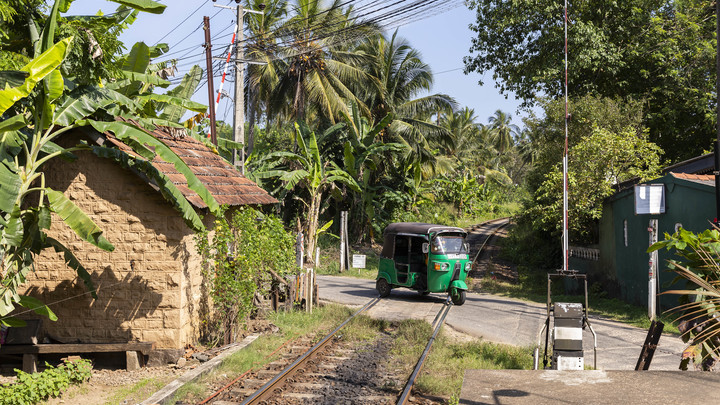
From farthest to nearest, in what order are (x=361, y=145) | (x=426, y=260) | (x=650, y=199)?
(x=361, y=145), (x=426, y=260), (x=650, y=199)

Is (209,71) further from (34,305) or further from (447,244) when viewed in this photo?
(34,305)

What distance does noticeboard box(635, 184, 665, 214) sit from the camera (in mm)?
16250

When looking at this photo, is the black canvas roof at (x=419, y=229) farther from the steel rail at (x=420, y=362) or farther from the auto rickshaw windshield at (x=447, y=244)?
the steel rail at (x=420, y=362)

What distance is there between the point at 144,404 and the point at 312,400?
223 cm

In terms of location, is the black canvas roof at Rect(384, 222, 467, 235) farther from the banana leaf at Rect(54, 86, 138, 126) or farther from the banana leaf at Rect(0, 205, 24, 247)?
the banana leaf at Rect(0, 205, 24, 247)

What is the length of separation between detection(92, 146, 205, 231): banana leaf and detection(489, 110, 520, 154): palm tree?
66764mm

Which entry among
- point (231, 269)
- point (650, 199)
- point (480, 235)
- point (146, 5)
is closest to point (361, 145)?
point (650, 199)

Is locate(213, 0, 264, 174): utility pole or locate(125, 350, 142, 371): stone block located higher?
locate(213, 0, 264, 174): utility pole

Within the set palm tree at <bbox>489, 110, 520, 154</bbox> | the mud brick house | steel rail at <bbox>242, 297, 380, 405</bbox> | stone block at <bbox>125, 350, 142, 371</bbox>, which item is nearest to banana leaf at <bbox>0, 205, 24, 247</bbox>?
the mud brick house

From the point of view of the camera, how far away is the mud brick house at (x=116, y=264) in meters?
10.8

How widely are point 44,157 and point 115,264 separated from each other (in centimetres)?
228

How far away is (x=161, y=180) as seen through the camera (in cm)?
994

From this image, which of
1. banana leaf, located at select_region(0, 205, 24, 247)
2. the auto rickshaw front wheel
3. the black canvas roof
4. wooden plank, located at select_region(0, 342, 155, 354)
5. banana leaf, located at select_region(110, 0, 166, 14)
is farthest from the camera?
the black canvas roof

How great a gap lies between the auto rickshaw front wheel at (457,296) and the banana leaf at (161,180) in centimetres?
920
